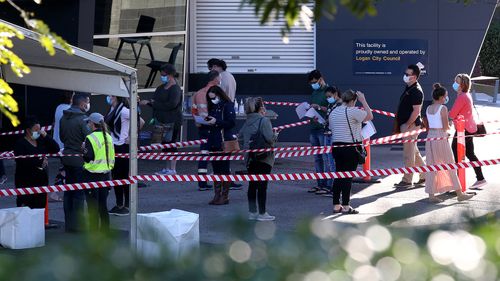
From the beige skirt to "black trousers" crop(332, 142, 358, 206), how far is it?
1402 millimetres

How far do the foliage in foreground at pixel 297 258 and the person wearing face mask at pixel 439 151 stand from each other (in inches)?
376

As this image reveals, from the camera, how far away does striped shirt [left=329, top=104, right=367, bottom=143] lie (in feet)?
36.9

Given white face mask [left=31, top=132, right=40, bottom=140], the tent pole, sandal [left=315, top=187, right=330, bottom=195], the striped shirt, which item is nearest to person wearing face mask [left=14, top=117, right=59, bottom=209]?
white face mask [left=31, top=132, right=40, bottom=140]

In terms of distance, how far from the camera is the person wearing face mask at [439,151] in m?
12.2

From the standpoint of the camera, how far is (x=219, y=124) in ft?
41.3

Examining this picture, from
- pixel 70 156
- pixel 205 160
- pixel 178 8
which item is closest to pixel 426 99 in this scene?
pixel 178 8

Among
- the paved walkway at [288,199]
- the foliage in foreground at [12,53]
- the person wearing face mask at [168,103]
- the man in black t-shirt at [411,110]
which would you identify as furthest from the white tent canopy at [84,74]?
the man in black t-shirt at [411,110]

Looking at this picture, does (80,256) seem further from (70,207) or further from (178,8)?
(178,8)

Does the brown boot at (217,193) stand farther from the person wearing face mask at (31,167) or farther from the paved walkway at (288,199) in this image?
the person wearing face mask at (31,167)

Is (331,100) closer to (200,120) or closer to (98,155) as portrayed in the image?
(200,120)

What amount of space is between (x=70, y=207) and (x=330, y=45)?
8990mm

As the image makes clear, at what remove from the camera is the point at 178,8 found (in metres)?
18.4

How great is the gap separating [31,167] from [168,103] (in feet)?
11.5

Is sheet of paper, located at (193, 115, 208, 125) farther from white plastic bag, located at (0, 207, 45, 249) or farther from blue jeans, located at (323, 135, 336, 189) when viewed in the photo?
white plastic bag, located at (0, 207, 45, 249)
